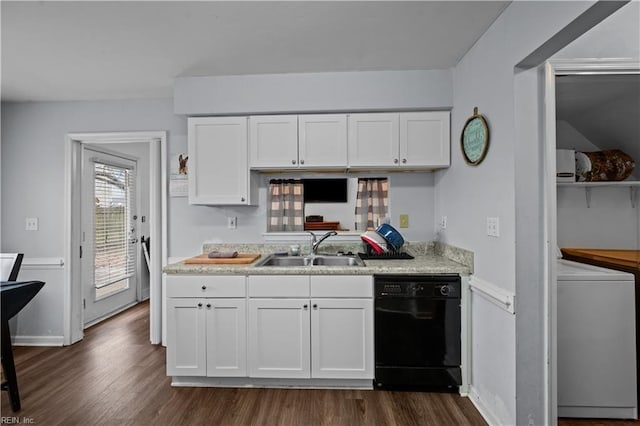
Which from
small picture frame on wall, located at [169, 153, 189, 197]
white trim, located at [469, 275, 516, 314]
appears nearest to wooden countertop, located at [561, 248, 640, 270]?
white trim, located at [469, 275, 516, 314]

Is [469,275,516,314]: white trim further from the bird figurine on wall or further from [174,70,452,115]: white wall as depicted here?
the bird figurine on wall

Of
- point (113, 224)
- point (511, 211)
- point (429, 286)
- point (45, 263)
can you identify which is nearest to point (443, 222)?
point (429, 286)

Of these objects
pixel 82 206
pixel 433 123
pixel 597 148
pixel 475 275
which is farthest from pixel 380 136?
pixel 82 206

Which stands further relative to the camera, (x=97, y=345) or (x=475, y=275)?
(x=97, y=345)

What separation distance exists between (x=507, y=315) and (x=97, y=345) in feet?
11.6

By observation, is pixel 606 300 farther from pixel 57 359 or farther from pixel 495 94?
pixel 57 359

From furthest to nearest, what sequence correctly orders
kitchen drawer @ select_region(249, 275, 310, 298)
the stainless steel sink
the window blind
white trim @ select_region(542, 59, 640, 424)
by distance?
the window blind
the stainless steel sink
kitchen drawer @ select_region(249, 275, 310, 298)
white trim @ select_region(542, 59, 640, 424)

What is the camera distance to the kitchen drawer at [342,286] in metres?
2.32

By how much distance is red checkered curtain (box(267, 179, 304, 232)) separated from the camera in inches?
121

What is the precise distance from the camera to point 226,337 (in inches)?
93.4

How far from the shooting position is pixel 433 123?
8.86ft

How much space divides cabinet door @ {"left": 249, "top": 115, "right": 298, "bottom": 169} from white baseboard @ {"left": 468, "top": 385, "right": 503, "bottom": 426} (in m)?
2.07

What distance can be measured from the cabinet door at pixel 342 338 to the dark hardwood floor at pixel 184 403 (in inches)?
6.4

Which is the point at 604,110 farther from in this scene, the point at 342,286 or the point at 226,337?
the point at 226,337
